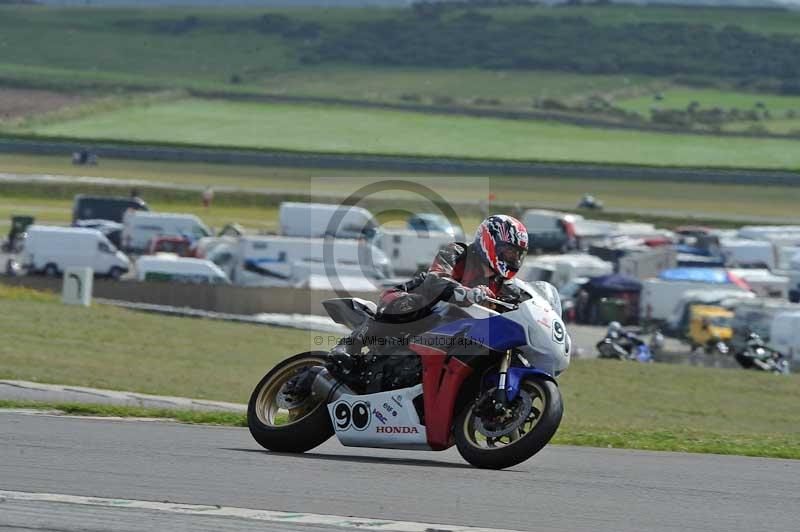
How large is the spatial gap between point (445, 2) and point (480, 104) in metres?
57.5

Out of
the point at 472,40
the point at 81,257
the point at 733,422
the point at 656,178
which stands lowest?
the point at 733,422

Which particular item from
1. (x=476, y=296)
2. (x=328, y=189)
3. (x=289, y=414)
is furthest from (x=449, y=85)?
(x=476, y=296)

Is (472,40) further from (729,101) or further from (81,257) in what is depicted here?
(81,257)

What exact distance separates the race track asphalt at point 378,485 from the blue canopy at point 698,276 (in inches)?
1309

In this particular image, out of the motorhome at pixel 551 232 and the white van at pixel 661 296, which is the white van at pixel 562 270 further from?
the motorhome at pixel 551 232

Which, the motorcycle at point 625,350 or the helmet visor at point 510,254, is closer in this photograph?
the helmet visor at point 510,254

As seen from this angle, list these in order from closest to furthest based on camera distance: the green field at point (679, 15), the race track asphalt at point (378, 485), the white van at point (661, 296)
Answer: the race track asphalt at point (378, 485), the white van at point (661, 296), the green field at point (679, 15)

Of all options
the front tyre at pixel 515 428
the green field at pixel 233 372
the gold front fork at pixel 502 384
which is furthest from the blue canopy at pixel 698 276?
the gold front fork at pixel 502 384

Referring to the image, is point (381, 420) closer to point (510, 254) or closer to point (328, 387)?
point (328, 387)

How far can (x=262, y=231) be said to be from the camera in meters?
59.2

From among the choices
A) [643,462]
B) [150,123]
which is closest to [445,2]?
[150,123]

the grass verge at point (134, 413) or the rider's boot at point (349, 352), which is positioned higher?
the rider's boot at point (349, 352)

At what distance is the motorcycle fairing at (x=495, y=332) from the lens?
7945mm

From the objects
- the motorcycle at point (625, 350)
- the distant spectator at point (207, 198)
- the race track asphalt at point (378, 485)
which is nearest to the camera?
the race track asphalt at point (378, 485)
